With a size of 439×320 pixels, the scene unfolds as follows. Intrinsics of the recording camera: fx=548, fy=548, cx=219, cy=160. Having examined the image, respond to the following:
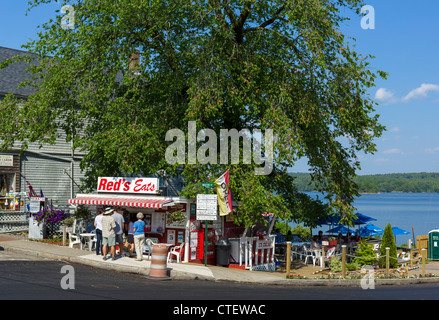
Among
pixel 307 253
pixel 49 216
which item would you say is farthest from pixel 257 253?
pixel 49 216

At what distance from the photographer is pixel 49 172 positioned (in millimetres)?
37219

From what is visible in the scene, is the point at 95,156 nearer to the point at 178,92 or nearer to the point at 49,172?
the point at 178,92

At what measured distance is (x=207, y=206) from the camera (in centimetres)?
2011

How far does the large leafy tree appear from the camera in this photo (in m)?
22.6

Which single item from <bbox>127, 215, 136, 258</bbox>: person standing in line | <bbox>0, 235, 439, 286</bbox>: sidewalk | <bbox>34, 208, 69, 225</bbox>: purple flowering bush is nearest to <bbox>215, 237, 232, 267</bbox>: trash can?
<bbox>0, 235, 439, 286</bbox>: sidewalk

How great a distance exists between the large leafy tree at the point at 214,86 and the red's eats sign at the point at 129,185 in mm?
597

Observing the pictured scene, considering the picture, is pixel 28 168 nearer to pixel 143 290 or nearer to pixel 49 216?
pixel 49 216

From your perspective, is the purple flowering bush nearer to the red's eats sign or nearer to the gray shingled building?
the red's eats sign

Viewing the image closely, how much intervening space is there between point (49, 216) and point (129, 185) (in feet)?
19.5

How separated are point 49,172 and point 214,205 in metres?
20.6

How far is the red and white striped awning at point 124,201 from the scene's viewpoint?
21.1 m
